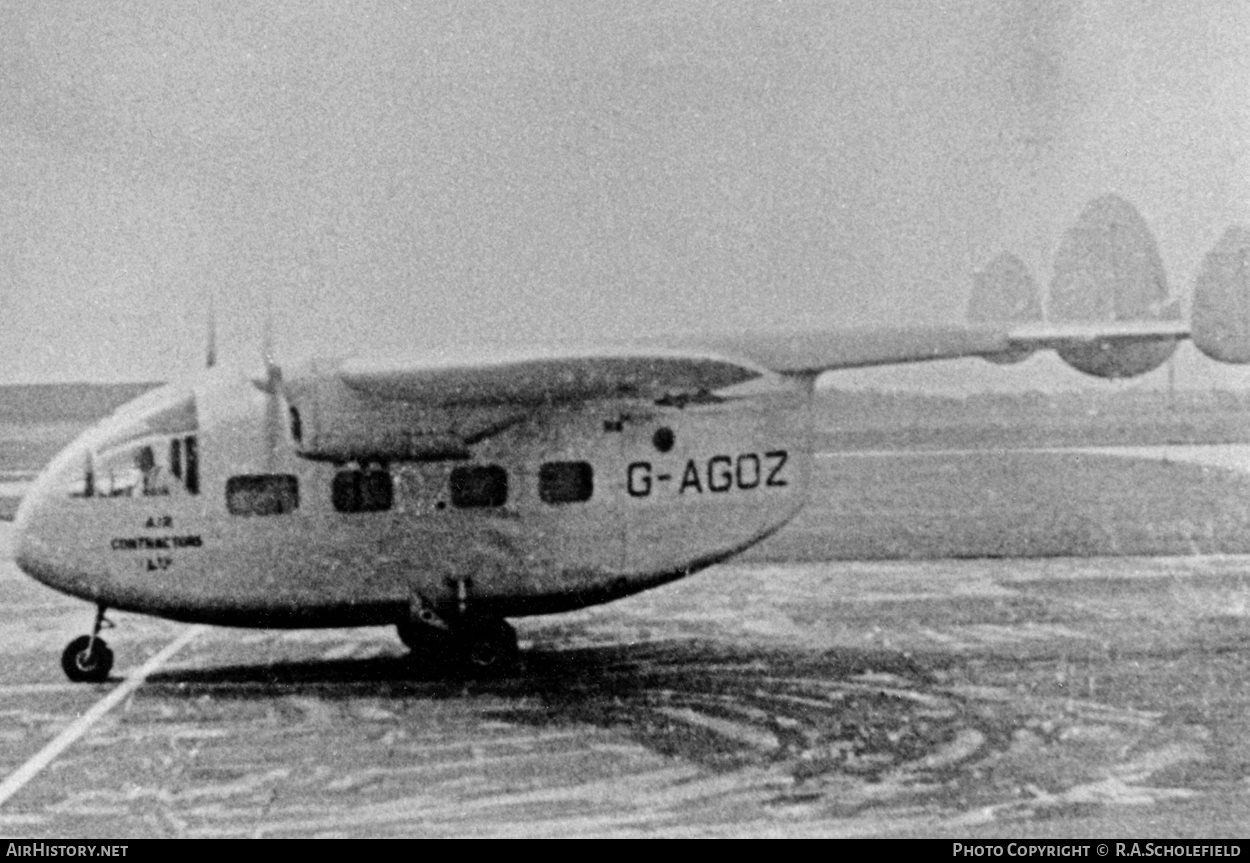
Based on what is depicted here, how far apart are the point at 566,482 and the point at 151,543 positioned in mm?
4245

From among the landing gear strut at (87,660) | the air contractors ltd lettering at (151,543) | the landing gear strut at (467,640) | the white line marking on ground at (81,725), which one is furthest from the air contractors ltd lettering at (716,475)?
the landing gear strut at (87,660)

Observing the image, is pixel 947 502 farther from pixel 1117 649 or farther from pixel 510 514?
pixel 510 514

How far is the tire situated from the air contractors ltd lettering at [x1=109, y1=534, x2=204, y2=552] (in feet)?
4.04

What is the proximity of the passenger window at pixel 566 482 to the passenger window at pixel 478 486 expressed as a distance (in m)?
0.42

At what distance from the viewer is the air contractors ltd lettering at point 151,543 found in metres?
14.3

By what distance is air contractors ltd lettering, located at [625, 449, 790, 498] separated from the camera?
582 inches

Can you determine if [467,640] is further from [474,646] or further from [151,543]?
[151,543]

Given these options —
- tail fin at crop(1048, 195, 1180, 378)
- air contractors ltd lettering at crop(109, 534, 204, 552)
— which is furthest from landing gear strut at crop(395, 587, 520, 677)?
tail fin at crop(1048, 195, 1180, 378)

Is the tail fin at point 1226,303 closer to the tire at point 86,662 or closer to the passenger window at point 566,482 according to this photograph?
the passenger window at point 566,482

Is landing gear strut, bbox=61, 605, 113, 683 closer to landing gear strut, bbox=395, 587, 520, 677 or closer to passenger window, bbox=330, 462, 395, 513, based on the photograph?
passenger window, bbox=330, 462, 395, 513

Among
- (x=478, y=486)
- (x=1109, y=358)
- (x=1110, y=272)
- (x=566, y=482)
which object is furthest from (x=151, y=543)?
(x=1110, y=272)

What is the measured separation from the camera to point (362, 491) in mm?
14383

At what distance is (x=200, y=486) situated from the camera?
47.0 ft
